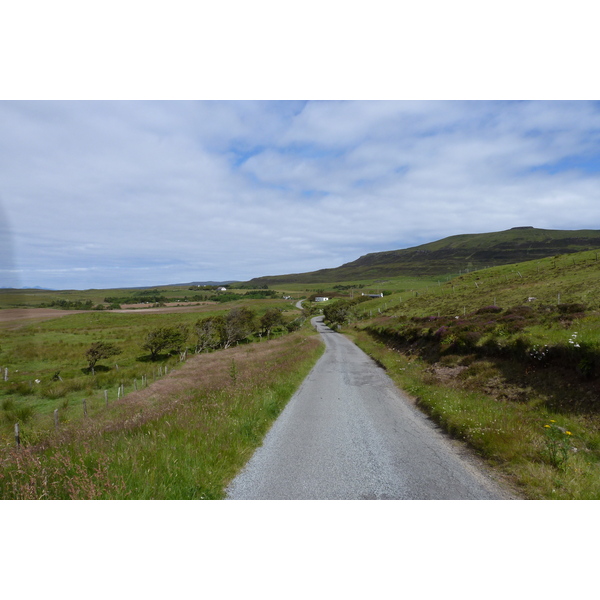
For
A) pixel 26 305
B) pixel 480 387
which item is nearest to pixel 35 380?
pixel 26 305

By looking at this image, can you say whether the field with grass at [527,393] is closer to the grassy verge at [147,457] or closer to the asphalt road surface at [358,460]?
the asphalt road surface at [358,460]

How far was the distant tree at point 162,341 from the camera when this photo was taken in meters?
46.1

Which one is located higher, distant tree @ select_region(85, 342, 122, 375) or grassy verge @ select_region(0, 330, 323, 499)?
grassy verge @ select_region(0, 330, 323, 499)

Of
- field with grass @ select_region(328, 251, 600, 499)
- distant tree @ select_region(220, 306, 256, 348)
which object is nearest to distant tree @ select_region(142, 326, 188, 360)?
distant tree @ select_region(220, 306, 256, 348)

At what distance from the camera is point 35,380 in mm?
28453

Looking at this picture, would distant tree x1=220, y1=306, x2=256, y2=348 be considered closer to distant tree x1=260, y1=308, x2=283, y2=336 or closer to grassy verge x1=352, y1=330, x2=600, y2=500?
distant tree x1=260, y1=308, x2=283, y2=336

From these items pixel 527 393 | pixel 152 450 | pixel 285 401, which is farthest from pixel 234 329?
pixel 152 450

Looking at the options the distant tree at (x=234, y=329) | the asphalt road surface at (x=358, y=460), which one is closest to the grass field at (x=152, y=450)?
the asphalt road surface at (x=358, y=460)

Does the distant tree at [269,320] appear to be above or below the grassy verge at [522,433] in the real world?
below

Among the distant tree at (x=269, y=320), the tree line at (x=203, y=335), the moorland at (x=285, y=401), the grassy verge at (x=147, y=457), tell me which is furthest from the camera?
the distant tree at (x=269, y=320)

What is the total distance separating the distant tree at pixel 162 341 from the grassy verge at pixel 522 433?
137 ft

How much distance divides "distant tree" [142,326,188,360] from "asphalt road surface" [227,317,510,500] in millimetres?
40024

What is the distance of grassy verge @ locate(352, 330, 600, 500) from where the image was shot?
550cm

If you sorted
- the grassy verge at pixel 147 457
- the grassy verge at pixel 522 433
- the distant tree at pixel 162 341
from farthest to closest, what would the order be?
the distant tree at pixel 162 341
the grassy verge at pixel 522 433
the grassy verge at pixel 147 457
